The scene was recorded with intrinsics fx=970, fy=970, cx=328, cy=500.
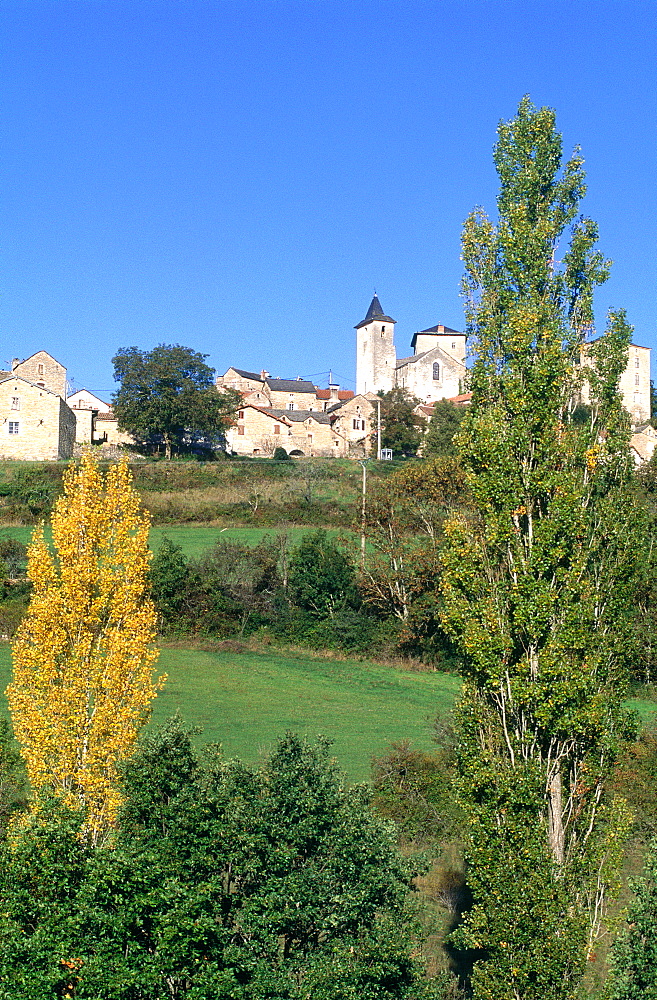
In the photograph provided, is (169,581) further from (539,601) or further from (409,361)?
(409,361)

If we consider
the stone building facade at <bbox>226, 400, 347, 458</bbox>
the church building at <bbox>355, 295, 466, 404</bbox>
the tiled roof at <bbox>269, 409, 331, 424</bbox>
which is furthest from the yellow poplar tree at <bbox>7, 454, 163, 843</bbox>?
the church building at <bbox>355, 295, 466, 404</bbox>

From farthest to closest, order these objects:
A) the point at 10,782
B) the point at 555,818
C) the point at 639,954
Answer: the point at 10,782 < the point at 555,818 < the point at 639,954

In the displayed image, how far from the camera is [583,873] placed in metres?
13.8

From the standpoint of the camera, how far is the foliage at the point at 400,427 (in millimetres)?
73981

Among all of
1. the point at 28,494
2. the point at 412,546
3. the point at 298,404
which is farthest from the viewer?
the point at 298,404

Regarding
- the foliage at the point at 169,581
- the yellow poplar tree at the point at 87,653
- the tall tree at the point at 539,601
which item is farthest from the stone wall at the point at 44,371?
the tall tree at the point at 539,601

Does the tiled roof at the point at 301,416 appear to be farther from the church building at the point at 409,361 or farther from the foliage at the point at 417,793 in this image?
the foliage at the point at 417,793

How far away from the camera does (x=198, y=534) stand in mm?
49562

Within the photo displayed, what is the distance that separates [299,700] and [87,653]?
54.1 ft

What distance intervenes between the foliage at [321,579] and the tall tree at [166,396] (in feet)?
86.4

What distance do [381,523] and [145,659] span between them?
25.7 metres

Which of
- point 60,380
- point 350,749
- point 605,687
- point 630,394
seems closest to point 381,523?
point 350,749

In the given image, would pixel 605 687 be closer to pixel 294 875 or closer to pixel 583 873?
pixel 583 873

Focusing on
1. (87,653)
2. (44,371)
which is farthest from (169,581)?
(44,371)
